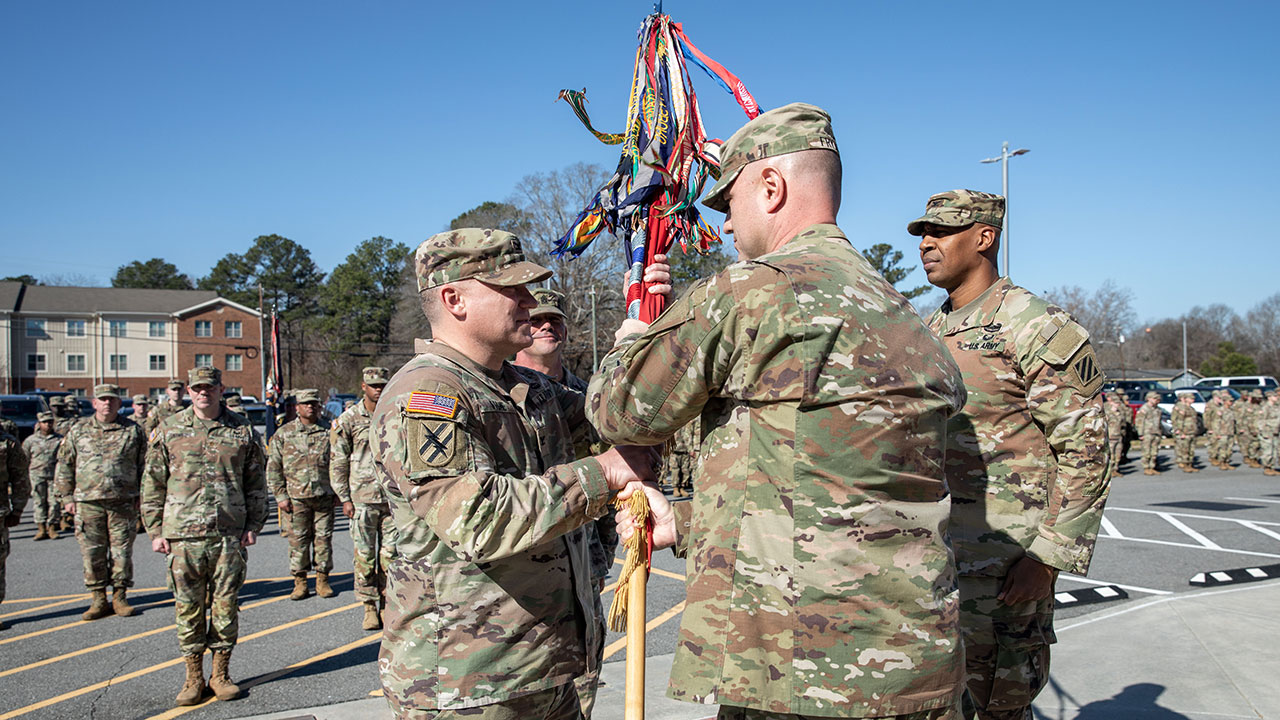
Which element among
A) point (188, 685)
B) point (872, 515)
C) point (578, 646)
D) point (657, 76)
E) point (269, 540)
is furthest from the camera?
point (269, 540)

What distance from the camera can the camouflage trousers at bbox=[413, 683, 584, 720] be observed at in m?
2.54

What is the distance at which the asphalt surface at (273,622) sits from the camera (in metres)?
5.83

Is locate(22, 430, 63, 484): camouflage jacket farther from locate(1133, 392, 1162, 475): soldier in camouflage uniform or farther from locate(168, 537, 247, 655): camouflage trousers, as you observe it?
locate(1133, 392, 1162, 475): soldier in camouflage uniform

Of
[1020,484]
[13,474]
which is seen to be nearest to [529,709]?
[1020,484]

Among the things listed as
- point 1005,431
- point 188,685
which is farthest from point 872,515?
point 188,685

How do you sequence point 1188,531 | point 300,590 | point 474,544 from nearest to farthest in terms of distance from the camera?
point 474,544
point 300,590
point 1188,531

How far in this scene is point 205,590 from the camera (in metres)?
6.09

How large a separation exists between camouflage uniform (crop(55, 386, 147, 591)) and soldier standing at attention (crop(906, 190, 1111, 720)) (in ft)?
28.3

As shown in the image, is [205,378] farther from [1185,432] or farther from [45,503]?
[1185,432]

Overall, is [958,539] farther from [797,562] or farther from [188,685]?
[188,685]

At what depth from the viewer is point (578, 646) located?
276 cm

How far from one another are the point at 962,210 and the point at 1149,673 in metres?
3.74

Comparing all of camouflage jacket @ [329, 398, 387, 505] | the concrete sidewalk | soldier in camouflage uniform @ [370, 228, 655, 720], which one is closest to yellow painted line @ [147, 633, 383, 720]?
the concrete sidewalk

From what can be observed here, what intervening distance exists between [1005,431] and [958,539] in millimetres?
490
